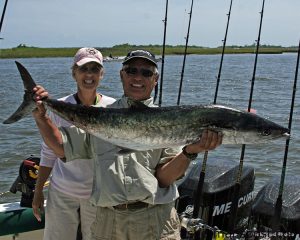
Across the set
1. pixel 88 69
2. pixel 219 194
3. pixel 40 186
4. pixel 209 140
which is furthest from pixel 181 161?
pixel 219 194

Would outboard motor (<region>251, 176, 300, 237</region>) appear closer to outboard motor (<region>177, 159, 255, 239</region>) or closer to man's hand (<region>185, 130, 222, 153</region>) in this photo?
outboard motor (<region>177, 159, 255, 239</region>)

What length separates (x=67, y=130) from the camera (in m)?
3.35

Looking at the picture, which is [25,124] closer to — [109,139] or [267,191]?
[267,191]

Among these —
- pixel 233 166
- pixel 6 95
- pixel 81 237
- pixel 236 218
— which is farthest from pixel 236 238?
pixel 6 95

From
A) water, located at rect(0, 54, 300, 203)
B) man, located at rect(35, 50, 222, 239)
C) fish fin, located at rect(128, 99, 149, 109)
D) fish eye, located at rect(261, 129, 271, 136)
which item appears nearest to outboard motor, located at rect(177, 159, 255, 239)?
water, located at rect(0, 54, 300, 203)

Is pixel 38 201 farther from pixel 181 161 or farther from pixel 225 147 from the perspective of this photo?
pixel 225 147

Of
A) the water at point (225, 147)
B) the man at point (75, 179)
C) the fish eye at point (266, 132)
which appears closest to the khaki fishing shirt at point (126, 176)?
the man at point (75, 179)

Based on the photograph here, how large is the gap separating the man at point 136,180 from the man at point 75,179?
540mm

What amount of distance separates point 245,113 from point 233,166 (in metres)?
2.38

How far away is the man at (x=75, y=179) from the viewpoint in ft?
12.2

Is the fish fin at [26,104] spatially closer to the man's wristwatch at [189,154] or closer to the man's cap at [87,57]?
the man's cap at [87,57]

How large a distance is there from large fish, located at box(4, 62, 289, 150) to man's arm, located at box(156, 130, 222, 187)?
0.05 meters

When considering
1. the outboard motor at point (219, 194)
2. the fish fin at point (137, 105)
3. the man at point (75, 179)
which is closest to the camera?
the fish fin at point (137, 105)

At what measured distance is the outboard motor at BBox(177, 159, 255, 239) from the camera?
488 centimetres
